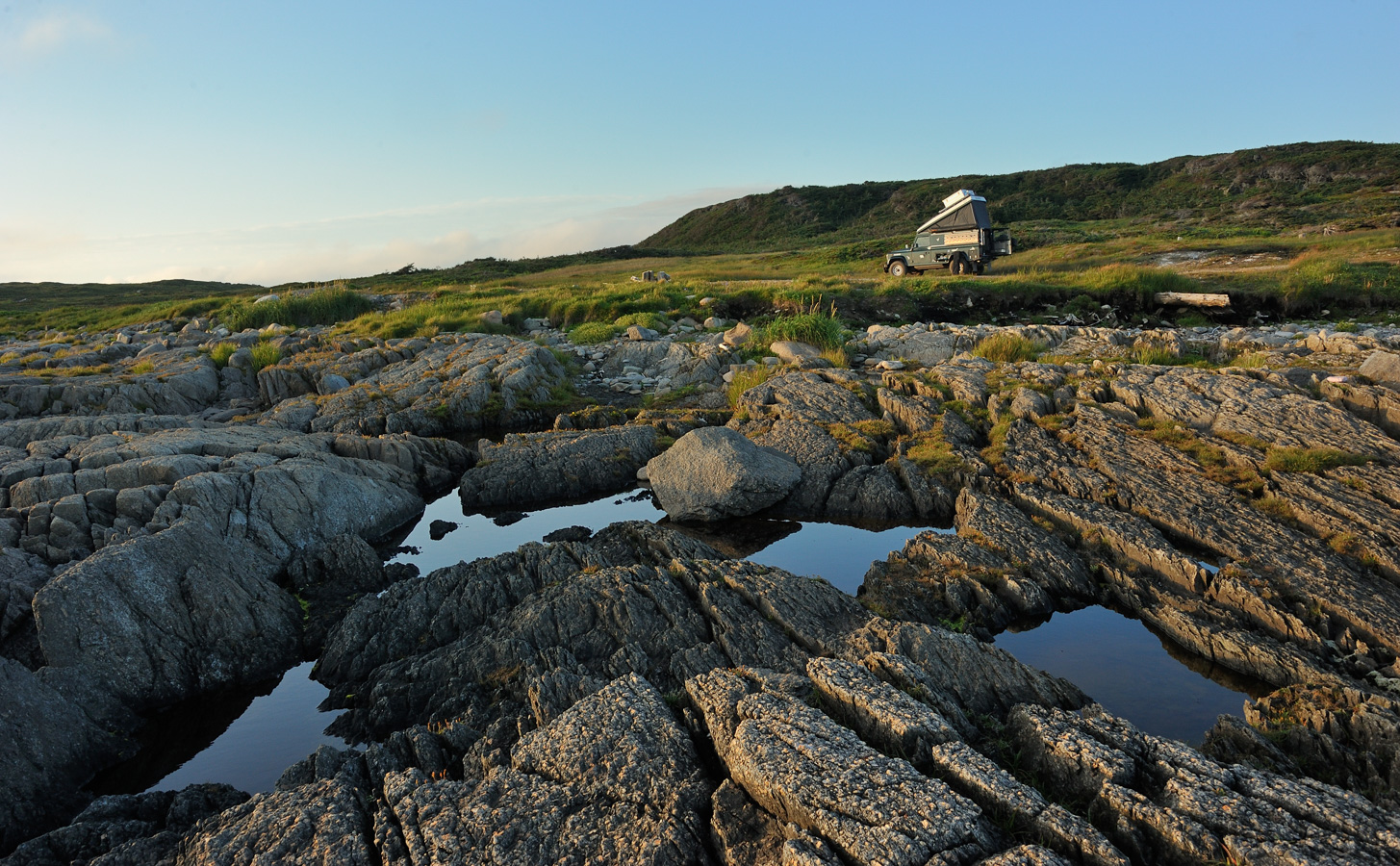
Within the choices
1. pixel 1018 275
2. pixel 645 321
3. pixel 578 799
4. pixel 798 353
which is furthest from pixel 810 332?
pixel 578 799

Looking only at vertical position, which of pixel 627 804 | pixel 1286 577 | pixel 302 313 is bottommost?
pixel 1286 577

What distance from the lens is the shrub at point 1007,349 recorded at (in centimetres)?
1805

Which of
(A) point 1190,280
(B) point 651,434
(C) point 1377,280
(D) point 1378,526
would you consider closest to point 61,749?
(B) point 651,434

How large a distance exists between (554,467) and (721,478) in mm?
3693

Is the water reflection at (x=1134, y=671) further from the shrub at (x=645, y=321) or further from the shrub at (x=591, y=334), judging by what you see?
the shrub at (x=645, y=321)

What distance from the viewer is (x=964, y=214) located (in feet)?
118

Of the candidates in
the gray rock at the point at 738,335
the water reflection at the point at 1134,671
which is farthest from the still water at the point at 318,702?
the gray rock at the point at 738,335

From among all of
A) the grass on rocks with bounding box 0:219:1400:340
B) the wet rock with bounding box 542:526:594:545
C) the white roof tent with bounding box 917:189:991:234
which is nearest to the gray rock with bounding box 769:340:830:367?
the grass on rocks with bounding box 0:219:1400:340

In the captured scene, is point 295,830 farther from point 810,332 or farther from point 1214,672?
point 810,332

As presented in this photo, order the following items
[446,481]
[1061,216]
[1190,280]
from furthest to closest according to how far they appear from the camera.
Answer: [1061,216], [1190,280], [446,481]

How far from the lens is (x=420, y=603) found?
8969mm

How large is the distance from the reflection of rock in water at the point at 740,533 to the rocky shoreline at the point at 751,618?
24 centimetres

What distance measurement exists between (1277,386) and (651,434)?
10892 millimetres

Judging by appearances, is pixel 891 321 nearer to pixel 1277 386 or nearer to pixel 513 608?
pixel 1277 386
